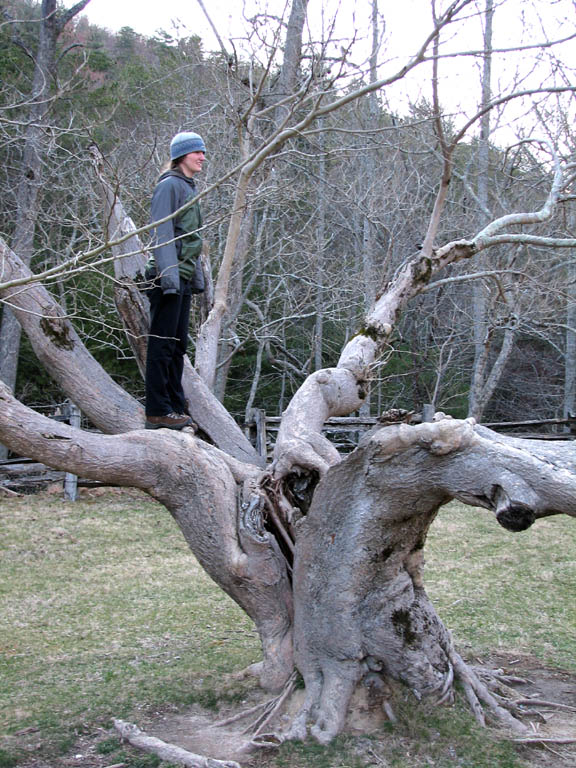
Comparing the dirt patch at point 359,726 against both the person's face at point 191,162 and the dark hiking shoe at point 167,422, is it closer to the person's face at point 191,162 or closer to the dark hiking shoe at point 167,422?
the dark hiking shoe at point 167,422

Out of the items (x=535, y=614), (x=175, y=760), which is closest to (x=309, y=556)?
(x=175, y=760)

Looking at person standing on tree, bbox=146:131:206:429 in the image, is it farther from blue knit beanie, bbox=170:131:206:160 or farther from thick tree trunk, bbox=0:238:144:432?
thick tree trunk, bbox=0:238:144:432

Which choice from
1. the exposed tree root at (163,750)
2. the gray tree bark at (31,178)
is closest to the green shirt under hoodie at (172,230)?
the exposed tree root at (163,750)

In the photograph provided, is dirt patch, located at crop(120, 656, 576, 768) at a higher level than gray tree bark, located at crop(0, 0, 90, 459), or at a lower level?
lower

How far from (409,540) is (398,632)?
1.65 ft

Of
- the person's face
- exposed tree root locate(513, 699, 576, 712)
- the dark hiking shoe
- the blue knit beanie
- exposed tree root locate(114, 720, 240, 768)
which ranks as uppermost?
the blue knit beanie

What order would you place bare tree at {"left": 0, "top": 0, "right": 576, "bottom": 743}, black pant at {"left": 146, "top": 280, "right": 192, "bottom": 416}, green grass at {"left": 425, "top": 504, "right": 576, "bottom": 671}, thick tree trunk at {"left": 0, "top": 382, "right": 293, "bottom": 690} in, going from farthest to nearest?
green grass at {"left": 425, "top": 504, "right": 576, "bottom": 671} < black pant at {"left": 146, "top": 280, "right": 192, "bottom": 416} < thick tree trunk at {"left": 0, "top": 382, "right": 293, "bottom": 690} < bare tree at {"left": 0, "top": 0, "right": 576, "bottom": 743}

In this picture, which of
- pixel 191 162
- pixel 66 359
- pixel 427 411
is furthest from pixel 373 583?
pixel 427 411

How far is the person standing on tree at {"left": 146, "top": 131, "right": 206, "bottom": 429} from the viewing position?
4.29 m

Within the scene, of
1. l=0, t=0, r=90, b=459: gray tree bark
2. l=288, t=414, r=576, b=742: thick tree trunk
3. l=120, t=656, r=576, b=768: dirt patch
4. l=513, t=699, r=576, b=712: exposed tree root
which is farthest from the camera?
l=0, t=0, r=90, b=459: gray tree bark

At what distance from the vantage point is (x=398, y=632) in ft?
13.5

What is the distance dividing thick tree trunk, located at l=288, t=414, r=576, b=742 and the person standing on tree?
108cm

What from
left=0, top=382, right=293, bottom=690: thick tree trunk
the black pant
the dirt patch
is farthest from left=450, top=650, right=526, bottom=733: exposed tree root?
the black pant

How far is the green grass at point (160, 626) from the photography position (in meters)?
4.01
